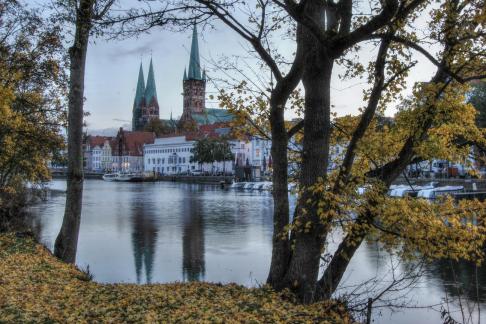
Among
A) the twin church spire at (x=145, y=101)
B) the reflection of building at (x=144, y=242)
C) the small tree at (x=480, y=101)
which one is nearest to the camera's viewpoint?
the reflection of building at (x=144, y=242)

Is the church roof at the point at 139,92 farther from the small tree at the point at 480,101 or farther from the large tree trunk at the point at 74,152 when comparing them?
the large tree trunk at the point at 74,152

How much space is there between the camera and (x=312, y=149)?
7527mm

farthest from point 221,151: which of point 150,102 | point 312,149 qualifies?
point 312,149

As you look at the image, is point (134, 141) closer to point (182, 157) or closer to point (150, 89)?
point (150, 89)

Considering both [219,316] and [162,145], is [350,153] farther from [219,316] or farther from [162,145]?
[162,145]

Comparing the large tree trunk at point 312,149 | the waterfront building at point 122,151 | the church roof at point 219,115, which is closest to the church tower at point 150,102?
the waterfront building at point 122,151

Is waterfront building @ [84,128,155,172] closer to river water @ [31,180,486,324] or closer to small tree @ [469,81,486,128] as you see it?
small tree @ [469,81,486,128]

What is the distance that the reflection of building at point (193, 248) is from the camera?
16.8 meters

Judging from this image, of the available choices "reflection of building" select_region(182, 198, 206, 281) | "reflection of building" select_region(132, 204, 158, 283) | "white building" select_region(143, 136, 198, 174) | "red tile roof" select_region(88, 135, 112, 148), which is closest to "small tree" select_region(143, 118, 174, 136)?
"white building" select_region(143, 136, 198, 174)

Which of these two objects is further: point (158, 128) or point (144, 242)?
point (158, 128)

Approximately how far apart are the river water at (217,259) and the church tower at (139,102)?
13806 centimetres

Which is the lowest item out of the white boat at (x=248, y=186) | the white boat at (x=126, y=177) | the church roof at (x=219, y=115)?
the white boat at (x=248, y=186)

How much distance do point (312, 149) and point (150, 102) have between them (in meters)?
166

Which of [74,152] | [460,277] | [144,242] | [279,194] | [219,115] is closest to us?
[279,194]
